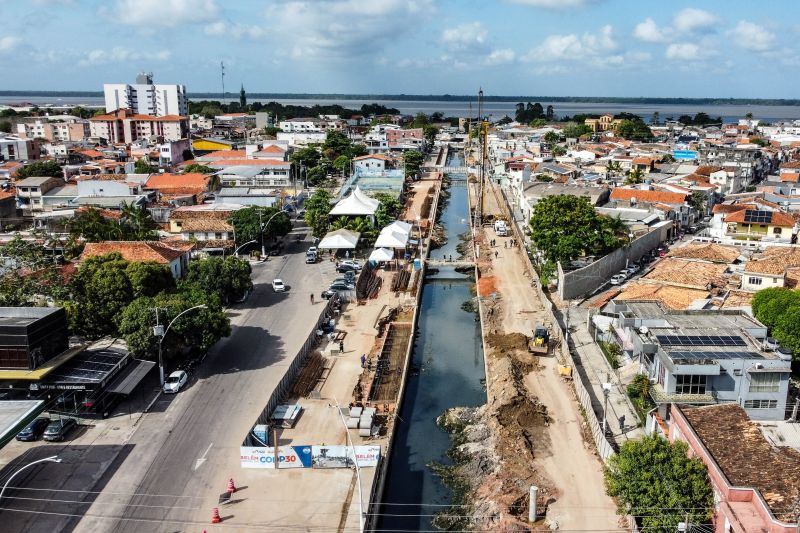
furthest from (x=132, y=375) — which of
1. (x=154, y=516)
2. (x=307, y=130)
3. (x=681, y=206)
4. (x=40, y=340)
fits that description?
(x=307, y=130)

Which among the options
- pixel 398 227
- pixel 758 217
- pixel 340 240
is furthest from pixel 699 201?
pixel 340 240

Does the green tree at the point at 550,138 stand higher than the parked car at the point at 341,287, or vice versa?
the green tree at the point at 550,138

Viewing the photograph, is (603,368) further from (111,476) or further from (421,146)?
(421,146)

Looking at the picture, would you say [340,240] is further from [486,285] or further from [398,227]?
[486,285]

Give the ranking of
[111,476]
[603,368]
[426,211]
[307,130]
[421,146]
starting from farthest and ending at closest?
[307,130] → [421,146] → [426,211] → [603,368] → [111,476]

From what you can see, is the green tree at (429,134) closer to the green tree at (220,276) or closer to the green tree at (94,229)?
the green tree at (94,229)

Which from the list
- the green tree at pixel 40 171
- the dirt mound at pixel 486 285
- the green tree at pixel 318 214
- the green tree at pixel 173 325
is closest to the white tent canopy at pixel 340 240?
the green tree at pixel 318 214

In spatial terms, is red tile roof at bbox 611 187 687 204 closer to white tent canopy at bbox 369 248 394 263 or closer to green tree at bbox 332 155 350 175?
white tent canopy at bbox 369 248 394 263
